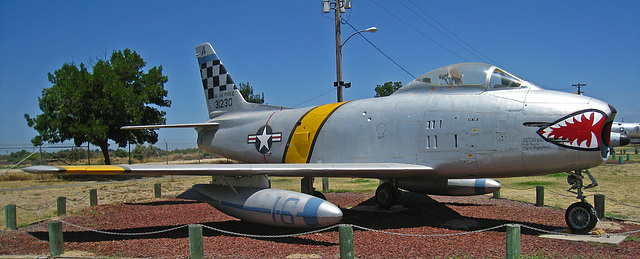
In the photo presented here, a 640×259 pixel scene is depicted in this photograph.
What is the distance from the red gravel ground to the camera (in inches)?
272

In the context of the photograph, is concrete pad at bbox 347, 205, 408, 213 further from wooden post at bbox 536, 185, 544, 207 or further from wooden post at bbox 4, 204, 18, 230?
wooden post at bbox 4, 204, 18, 230

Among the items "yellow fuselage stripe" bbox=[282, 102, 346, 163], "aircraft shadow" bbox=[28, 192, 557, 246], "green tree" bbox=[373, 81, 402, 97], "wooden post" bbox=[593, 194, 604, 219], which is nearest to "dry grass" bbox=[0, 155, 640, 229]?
"wooden post" bbox=[593, 194, 604, 219]

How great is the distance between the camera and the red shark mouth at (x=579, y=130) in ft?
24.0

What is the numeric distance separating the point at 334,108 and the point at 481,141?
407 centimetres

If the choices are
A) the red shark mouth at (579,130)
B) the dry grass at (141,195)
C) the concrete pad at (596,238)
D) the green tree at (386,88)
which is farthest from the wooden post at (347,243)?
the green tree at (386,88)

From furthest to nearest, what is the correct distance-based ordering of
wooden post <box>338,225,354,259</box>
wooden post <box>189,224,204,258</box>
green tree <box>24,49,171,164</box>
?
green tree <box>24,49,171,164</box>
wooden post <box>189,224,204,258</box>
wooden post <box>338,225,354,259</box>

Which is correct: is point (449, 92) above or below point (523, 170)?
above

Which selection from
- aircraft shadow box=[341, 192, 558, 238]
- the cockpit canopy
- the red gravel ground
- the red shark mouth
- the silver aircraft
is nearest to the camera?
the red gravel ground

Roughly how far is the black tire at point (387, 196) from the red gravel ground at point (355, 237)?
48cm

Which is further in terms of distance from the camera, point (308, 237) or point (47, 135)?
point (47, 135)

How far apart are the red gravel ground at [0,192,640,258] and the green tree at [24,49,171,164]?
1365 cm

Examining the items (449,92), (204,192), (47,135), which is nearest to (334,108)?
(449,92)

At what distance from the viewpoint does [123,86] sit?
2520 cm

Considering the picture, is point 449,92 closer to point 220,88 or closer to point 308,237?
point 308,237
